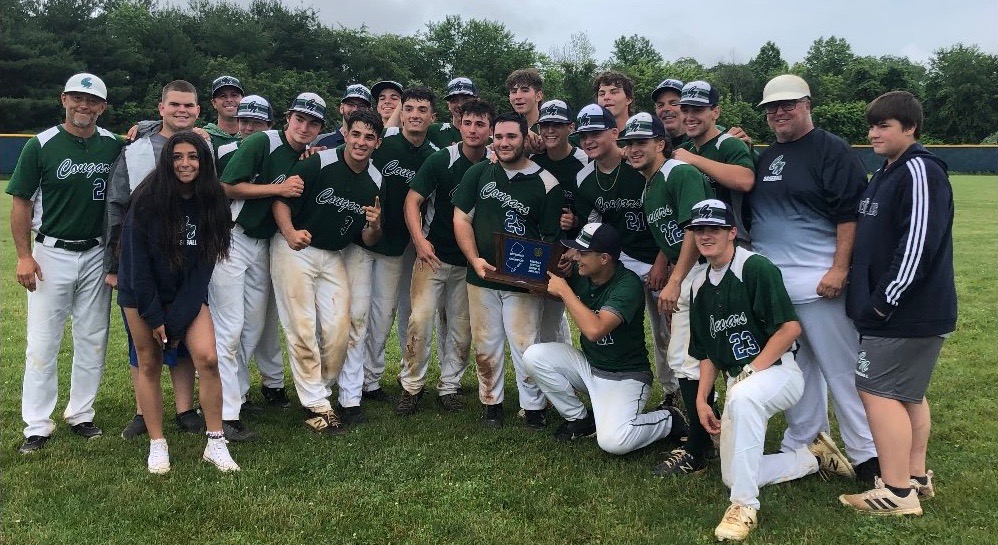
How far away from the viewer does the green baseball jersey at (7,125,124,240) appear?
207 inches

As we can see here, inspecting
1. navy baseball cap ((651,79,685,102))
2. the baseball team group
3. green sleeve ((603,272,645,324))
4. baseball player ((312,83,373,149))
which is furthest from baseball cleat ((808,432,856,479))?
baseball player ((312,83,373,149))

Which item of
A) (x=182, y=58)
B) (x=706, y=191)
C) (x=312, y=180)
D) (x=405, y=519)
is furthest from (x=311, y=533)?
(x=182, y=58)

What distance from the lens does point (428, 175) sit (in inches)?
239

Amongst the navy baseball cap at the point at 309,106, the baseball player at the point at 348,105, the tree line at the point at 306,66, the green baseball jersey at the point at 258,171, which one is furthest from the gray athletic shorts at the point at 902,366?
the tree line at the point at 306,66

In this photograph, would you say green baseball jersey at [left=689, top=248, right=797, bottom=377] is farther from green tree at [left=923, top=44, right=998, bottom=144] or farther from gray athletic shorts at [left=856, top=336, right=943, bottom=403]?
green tree at [left=923, top=44, right=998, bottom=144]

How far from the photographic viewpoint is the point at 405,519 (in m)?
4.25

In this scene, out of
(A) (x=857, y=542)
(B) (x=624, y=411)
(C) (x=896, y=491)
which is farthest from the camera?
(B) (x=624, y=411)

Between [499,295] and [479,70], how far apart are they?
68246 mm

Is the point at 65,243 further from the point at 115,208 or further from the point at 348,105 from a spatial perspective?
the point at 348,105

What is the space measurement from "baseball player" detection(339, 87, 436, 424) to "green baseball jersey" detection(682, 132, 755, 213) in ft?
7.96

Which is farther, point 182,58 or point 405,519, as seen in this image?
point 182,58

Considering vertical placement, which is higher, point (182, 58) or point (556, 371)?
point (182, 58)

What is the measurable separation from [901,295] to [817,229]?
81cm

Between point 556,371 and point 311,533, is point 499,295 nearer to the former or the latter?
point 556,371
